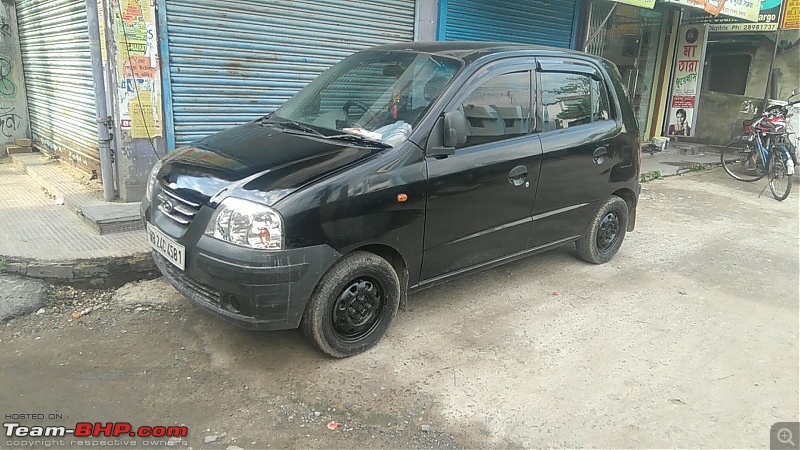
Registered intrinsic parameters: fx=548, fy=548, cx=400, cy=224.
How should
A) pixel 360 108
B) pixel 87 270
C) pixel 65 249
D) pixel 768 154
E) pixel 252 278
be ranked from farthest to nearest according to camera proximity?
pixel 768 154
pixel 65 249
pixel 87 270
pixel 360 108
pixel 252 278

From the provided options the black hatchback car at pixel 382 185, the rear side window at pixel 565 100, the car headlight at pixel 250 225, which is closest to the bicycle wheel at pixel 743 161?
the black hatchback car at pixel 382 185

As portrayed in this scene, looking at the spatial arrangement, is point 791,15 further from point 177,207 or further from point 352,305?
point 177,207

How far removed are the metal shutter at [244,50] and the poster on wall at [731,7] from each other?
239 inches

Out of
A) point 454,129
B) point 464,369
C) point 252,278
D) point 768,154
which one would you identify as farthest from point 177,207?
point 768,154

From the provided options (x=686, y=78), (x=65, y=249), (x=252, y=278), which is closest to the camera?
(x=252, y=278)

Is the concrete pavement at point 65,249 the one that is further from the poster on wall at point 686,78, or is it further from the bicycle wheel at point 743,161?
the poster on wall at point 686,78

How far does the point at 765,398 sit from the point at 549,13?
8284 millimetres

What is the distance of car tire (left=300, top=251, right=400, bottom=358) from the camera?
3.20 meters

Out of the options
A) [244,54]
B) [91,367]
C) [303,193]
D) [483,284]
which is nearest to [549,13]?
[244,54]

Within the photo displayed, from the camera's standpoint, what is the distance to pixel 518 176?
162 inches

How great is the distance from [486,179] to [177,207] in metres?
2.05

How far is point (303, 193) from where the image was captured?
118 inches

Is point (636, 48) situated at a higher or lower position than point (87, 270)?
higher

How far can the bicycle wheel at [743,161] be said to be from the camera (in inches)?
374
